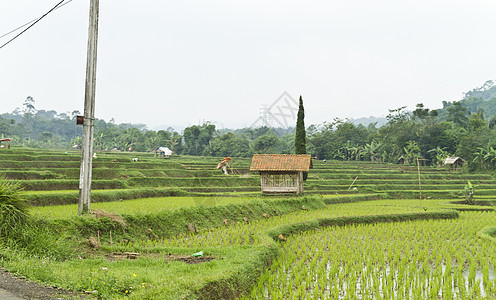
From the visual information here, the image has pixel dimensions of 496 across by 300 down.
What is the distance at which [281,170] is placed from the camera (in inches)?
1032

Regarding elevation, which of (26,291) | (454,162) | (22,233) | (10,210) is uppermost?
(454,162)

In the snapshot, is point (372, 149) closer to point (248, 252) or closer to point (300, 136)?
point (300, 136)

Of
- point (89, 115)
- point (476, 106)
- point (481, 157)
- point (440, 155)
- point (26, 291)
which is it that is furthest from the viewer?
point (476, 106)

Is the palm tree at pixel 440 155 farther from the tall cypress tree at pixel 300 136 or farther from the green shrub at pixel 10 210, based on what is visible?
the green shrub at pixel 10 210

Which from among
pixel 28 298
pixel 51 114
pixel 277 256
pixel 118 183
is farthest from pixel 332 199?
pixel 51 114

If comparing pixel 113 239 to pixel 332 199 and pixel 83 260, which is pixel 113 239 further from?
pixel 332 199

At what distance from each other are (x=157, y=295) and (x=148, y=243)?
5.77 metres

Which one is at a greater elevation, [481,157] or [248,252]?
[481,157]

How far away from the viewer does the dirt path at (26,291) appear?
5230 mm

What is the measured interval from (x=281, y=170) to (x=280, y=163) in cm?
56

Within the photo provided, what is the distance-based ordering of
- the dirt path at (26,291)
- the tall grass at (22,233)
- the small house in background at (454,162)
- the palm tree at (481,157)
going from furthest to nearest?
the small house in background at (454,162) < the palm tree at (481,157) < the tall grass at (22,233) < the dirt path at (26,291)

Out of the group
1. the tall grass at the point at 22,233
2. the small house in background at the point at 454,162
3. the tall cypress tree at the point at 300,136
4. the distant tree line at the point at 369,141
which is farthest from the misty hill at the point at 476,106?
the tall grass at the point at 22,233

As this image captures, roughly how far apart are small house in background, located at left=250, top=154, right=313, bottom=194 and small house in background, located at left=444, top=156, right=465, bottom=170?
94.4 ft

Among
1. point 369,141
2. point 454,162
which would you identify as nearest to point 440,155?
point 454,162
